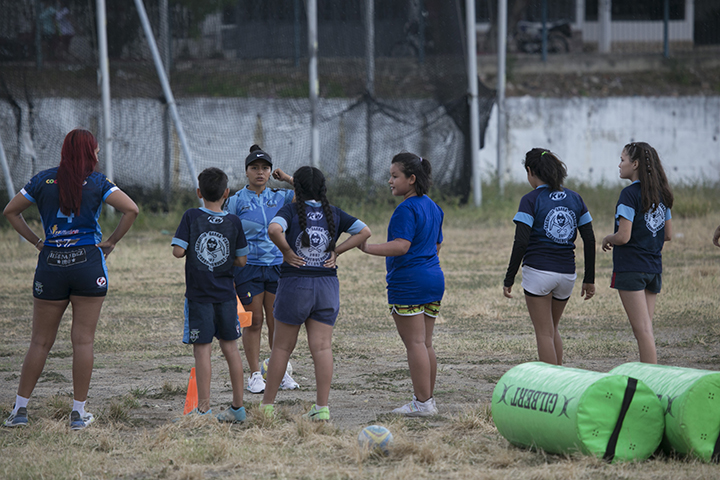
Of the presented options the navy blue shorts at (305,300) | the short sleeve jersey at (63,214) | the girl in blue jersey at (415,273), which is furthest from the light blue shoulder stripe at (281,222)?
the short sleeve jersey at (63,214)

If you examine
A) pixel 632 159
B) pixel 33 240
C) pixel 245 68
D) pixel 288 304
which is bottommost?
pixel 288 304

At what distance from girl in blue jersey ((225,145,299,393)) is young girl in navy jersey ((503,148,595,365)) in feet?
5.80

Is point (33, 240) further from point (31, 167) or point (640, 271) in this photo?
point (31, 167)

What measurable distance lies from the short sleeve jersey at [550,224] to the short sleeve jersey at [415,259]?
65cm

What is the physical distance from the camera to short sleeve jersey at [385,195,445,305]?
519cm

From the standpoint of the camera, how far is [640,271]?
5.61 metres

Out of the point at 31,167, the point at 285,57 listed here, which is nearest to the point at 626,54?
the point at 285,57

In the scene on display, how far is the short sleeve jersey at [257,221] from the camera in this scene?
6.01m

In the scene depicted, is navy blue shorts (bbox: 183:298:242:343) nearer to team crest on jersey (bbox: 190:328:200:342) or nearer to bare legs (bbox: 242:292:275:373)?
team crest on jersey (bbox: 190:328:200:342)

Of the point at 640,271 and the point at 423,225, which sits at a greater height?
the point at 423,225

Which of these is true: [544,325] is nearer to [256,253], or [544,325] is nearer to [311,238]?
[311,238]

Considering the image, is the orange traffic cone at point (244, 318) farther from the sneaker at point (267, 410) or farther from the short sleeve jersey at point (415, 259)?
the short sleeve jersey at point (415, 259)

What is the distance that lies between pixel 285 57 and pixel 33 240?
15857 mm

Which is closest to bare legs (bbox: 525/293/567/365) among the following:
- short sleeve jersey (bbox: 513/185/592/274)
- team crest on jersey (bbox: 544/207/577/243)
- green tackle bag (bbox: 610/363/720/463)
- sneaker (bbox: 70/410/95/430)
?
short sleeve jersey (bbox: 513/185/592/274)
